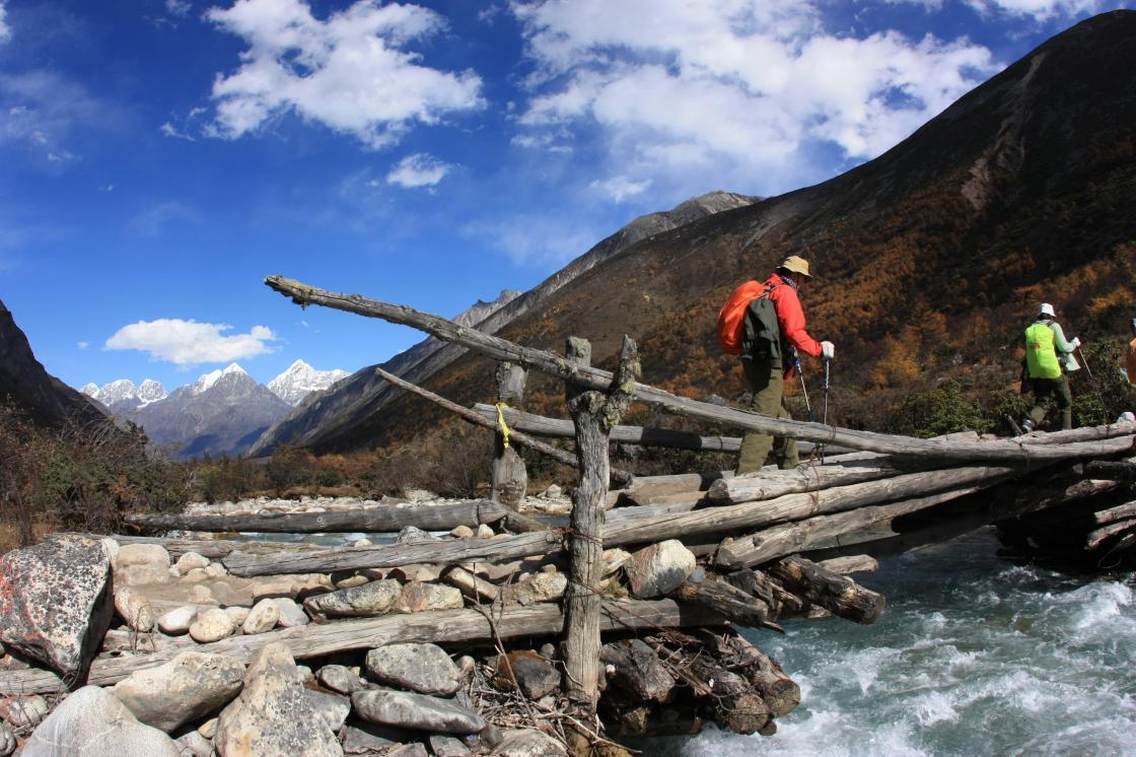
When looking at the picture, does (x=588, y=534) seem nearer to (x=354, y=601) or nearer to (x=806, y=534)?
(x=354, y=601)

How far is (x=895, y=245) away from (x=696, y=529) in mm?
34674

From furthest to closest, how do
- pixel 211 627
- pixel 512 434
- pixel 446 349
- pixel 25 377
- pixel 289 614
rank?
pixel 446 349 < pixel 25 377 < pixel 512 434 < pixel 289 614 < pixel 211 627

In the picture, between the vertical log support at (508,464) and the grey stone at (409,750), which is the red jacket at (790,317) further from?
the grey stone at (409,750)

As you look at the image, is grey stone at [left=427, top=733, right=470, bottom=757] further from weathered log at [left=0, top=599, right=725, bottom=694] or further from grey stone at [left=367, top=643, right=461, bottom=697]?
weathered log at [left=0, top=599, right=725, bottom=694]

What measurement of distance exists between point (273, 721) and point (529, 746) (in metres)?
1.53

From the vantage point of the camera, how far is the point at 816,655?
27.8 feet

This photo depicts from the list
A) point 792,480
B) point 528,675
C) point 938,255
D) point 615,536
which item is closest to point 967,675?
point 792,480

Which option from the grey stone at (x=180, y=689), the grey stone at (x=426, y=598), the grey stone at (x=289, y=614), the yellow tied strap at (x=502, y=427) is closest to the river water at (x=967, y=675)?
the grey stone at (x=426, y=598)

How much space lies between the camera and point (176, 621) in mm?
4875

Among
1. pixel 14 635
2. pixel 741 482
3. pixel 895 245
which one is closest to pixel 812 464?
pixel 741 482

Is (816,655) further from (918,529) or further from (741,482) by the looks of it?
(741,482)

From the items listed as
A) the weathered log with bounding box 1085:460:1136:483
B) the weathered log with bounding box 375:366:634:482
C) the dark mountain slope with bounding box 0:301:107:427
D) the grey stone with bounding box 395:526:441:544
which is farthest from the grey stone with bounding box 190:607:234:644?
the dark mountain slope with bounding box 0:301:107:427

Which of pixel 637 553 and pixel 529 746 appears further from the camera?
pixel 637 553

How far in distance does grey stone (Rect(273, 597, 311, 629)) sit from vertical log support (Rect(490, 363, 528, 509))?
264 centimetres
